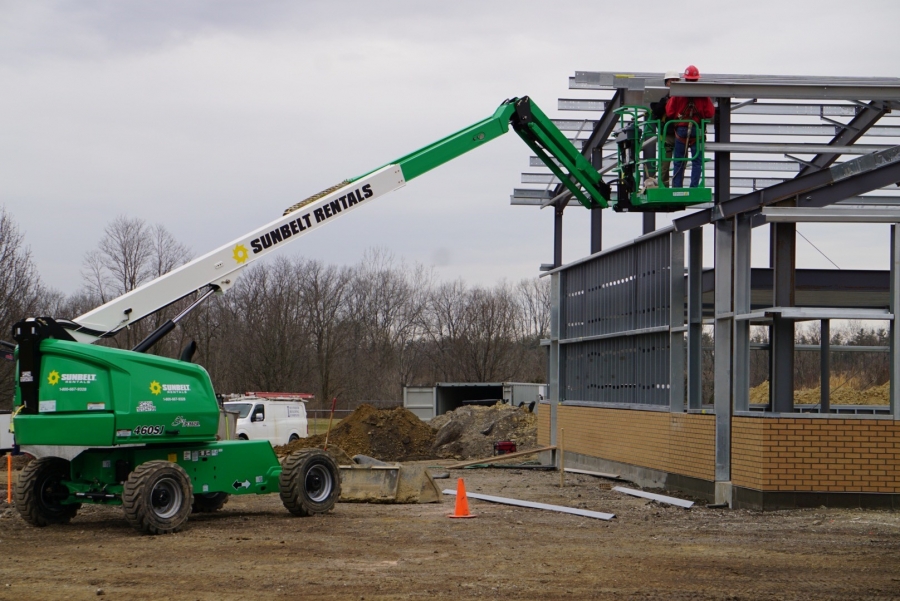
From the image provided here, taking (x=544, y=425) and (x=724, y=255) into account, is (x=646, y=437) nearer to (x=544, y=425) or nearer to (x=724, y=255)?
(x=724, y=255)

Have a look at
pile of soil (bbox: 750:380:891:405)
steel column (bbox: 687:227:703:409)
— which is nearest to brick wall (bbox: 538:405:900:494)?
steel column (bbox: 687:227:703:409)

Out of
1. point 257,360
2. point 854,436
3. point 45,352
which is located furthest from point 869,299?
point 257,360

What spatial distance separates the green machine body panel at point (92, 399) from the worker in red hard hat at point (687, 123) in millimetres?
8279

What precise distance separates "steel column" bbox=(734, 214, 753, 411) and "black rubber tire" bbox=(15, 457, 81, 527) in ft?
32.1

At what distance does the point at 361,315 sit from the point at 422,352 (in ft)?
17.5

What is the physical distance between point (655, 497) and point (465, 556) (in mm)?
6432

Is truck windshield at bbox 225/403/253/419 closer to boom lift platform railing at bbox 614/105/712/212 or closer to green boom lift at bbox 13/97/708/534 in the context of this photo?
green boom lift at bbox 13/97/708/534

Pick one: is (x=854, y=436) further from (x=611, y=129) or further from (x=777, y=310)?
(x=611, y=129)

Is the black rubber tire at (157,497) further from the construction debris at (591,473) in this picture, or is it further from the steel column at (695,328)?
the construction debris at (591,473)

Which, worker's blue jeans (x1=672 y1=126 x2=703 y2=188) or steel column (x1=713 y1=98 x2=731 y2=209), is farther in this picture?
steel column (x1=713 y1=98 x2=731 y2=209)

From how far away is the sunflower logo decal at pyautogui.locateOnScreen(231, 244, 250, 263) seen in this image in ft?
44.2

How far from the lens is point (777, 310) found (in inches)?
551

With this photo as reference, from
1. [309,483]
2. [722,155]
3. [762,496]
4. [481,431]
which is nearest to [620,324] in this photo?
[722,155]

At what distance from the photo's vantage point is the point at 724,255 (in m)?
15.4
